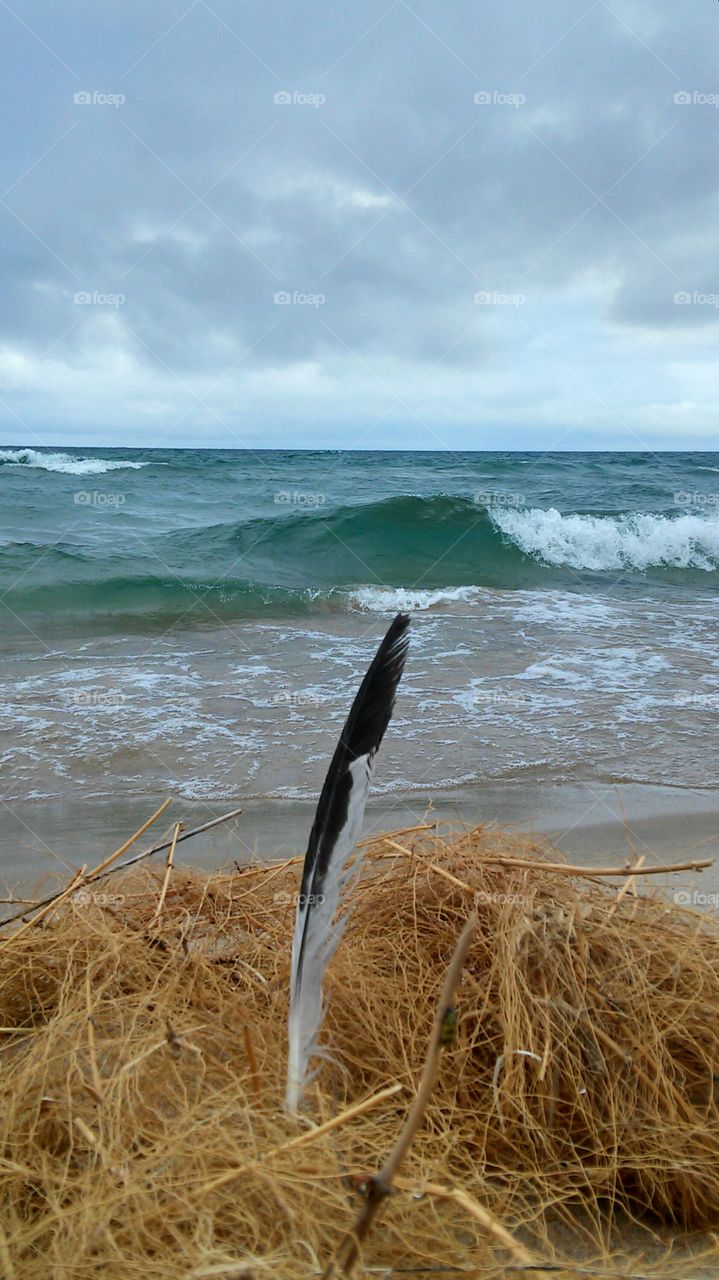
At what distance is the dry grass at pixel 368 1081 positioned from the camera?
1370 millimetres

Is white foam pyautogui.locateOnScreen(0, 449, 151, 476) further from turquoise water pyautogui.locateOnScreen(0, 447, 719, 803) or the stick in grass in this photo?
the stick in grass

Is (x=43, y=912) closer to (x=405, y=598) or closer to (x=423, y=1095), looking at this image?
(x=423, y=1095)

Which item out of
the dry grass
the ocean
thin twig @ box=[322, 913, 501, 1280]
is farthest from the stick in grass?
the ocean

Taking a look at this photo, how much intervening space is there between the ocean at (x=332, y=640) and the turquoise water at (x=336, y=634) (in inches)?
1.7

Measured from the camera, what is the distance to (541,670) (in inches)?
353

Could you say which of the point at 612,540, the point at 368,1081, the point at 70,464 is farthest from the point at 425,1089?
the point at 70,464

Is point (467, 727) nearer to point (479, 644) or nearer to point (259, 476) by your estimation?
point (479, 644)

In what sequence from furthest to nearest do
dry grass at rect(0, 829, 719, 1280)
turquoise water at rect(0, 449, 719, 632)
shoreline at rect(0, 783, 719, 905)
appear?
turquoise water at rect(0, 449, 719, 632), shoreline at rect(0, 783, 719, 905), dry grass at rect(0, 829, 719, 1280)

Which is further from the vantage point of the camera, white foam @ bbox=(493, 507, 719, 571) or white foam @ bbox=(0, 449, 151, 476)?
white foam @ bbox=(0, 449, 151, 476)

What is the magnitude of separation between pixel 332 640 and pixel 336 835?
894 cm

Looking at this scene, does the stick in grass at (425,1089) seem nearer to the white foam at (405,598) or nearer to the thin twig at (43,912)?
the thin twig at (43,912)

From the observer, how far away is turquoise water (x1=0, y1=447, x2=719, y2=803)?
6363 millimetres

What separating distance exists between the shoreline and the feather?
2.67 metres

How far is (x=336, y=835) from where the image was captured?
1835mm
